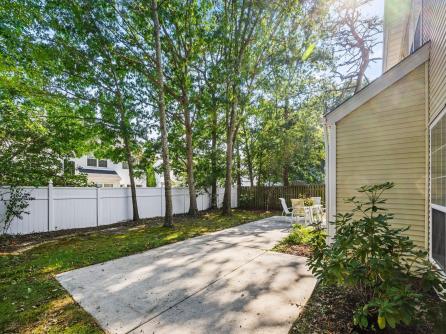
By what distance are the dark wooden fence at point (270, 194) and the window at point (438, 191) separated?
32.8 feet

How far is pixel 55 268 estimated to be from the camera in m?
4.59

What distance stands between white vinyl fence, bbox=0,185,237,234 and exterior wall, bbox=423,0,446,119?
10.0 metres

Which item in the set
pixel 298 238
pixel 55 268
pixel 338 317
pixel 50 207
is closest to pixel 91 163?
pixel 50 207

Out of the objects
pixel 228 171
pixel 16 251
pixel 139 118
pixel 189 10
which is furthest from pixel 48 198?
pixel 189 10

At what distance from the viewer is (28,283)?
392cm

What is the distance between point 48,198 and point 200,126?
7375mm

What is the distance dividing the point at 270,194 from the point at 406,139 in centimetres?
1123

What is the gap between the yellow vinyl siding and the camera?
168 inches

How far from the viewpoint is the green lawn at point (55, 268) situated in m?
2.77

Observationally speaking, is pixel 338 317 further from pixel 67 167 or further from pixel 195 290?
pixel 67 167

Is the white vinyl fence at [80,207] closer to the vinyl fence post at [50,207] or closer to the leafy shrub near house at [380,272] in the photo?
the vinyl fence post at [50,207]

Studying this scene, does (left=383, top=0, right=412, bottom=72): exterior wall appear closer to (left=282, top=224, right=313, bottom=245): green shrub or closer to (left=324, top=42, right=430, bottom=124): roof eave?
(left=324, top=42, right=430, bottom=124): roof eave

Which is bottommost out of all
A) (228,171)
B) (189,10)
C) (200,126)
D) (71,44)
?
(228,171)

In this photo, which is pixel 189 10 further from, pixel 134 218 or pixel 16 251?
pixel 16 251
